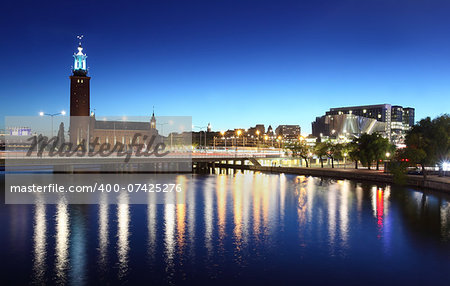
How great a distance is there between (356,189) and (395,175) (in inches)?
274

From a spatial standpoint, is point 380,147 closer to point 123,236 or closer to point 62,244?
point 123,236

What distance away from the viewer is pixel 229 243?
26.4 meters

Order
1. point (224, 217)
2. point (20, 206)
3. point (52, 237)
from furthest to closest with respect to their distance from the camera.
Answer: point (20, 206), point (224, 217), point (52, 237)

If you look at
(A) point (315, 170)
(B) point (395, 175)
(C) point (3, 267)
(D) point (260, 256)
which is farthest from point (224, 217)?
(A) point (315, 170)

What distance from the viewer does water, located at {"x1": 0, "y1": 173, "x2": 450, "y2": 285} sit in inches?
803

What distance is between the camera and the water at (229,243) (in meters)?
20.4

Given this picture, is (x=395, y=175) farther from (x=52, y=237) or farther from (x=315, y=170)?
(x=52, y=237)

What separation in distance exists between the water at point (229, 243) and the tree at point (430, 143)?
1058cm

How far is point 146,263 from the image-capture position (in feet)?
72.4

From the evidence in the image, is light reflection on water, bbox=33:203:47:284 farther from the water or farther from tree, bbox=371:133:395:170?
tree, bbox=371:133:395:170

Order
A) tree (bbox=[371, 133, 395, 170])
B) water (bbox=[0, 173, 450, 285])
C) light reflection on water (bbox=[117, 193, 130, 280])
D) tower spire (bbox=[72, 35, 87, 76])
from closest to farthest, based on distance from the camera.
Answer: water (bbox=[0, 173, 450, 285])
light reflection on water (bbox=[117, 193, 130, 280])
tree (bbox=[371, 133, 395, 170])
tower spire (bbox=[72, 35, 87, 76])

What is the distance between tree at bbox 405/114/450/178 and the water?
10577mm

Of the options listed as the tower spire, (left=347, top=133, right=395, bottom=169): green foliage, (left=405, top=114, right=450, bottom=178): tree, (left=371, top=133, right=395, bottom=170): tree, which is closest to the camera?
(left=405, top=114, right=450, bottom=178): tree

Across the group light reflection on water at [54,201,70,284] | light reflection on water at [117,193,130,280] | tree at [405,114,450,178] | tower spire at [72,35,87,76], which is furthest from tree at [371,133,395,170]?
tower spire at [72,35,87,76]
